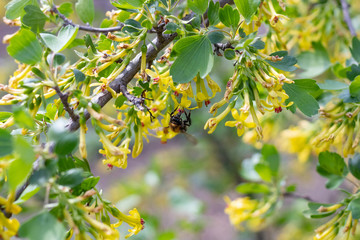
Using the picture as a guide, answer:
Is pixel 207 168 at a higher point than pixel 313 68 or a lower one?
lower

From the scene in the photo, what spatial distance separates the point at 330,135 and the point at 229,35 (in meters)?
0.46

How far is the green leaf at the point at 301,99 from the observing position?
35.6 inches

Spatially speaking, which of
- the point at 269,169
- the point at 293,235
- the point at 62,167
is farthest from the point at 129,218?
the point at 293,235

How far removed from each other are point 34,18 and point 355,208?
102 cm

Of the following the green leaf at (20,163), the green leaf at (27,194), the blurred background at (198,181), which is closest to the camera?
the green leaf at (20,163)

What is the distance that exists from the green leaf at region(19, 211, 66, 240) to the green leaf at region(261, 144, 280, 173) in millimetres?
991

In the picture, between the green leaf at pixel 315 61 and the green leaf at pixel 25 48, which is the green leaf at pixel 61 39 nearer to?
the green leaf at pixel 25 48

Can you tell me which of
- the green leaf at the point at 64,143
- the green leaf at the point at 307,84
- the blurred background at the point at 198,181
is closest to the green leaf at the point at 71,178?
the green leaf at the point at 64,143

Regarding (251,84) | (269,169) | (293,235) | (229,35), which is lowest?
(293,235)

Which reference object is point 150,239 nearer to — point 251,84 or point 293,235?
point 293,235

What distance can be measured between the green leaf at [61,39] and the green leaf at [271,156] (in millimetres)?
915

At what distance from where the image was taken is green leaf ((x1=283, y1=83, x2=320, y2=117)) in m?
0.90

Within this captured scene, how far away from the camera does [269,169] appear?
148 cm

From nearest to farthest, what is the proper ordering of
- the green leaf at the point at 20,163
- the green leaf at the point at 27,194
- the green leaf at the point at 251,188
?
the green leaf at the point at 20,163, the green leaf at the point at 27,194, the green leaf at the point at 251,188
